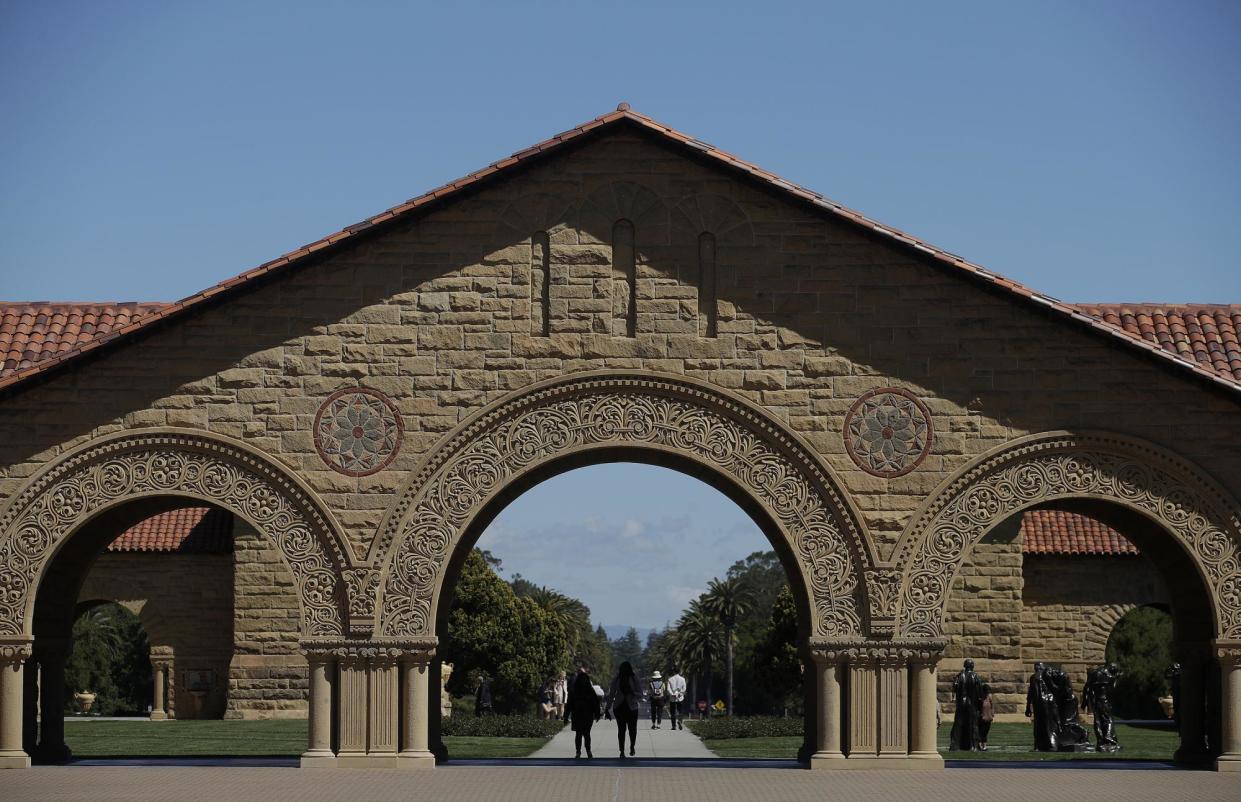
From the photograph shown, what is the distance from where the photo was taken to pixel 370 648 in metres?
20.3

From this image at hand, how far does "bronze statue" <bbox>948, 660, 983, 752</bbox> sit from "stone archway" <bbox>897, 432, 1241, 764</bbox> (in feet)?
20.1

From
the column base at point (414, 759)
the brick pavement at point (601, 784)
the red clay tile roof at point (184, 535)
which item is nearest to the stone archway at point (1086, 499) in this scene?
the brick pavement at point (601, 784)

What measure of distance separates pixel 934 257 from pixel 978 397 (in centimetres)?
173

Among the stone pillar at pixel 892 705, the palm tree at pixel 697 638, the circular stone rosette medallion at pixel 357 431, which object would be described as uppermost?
the circular stone rosette medallion at pixel 357 431

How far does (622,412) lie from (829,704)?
417cm

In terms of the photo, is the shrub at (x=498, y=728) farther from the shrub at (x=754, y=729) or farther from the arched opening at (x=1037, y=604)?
the arched opening at (x=1037, y=604)

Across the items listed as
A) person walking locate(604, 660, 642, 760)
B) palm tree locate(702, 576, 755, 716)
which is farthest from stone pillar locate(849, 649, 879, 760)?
palm tree locate(702, 576, 755, 716)

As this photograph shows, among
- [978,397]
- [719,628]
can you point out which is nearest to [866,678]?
[978,397]

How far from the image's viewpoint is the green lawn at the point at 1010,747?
24.4m

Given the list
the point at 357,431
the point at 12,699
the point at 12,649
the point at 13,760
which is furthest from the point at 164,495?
the point at 13,760

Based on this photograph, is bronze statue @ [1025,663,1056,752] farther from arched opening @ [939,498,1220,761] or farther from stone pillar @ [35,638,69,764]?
stone pillar @ [35,638,69,764]

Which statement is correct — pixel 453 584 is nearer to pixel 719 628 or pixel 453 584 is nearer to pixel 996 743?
pixel 996 743

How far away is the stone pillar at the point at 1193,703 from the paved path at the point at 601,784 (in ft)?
4.56

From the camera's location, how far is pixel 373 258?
21.1 metres
